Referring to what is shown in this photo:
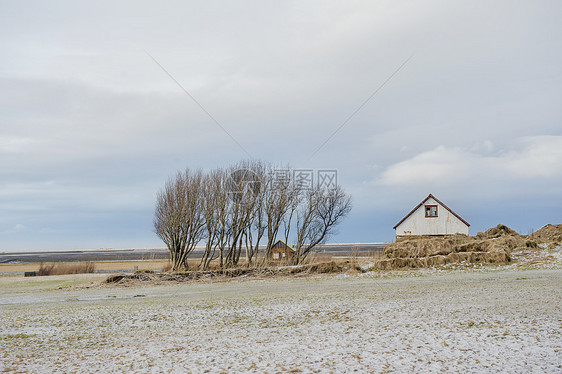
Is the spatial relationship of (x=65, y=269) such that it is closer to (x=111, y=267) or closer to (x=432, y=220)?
(x=111, y=267)

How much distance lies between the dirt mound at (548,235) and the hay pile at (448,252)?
2521 millimetres

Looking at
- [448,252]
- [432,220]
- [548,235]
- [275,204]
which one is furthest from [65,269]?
[548,235]

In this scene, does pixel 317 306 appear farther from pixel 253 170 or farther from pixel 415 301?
pixel 253 170

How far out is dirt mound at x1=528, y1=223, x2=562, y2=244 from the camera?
38.4 m

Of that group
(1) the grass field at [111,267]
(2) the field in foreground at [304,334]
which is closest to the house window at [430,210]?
(1) the grass field at [111,267]

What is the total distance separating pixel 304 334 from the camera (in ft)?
38.5

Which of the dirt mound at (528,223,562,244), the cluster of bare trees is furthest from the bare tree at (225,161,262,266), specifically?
the dirt mound at (528,223,562,244)

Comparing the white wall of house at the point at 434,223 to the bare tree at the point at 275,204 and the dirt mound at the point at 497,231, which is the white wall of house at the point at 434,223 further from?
the bare tree at the point at 275,204

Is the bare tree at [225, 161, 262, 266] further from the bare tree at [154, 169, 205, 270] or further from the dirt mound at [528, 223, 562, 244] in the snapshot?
the dirt mound at [528, 223, 562, 244]

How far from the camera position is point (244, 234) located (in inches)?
1580

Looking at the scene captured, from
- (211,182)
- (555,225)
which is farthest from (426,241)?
(211,182)

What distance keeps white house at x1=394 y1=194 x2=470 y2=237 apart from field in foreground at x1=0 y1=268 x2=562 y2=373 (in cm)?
3958

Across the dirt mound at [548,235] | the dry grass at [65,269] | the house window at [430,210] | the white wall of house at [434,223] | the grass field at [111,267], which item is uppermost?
the house window at [430,210]

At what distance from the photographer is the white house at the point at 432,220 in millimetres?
58031
